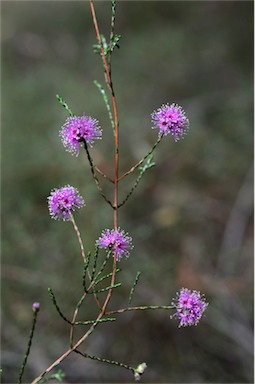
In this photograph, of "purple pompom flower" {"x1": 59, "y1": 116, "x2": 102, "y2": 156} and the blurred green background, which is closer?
"purple pompom flower" {"x1": 59, "y1": 116, "x2": 102, "y2": 156}

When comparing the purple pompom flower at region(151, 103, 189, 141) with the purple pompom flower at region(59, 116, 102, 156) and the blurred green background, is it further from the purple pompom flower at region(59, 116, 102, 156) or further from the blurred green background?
the blurred green background

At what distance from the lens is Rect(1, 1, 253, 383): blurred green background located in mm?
2738

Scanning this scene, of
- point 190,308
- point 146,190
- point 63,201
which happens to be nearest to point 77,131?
point 63,201

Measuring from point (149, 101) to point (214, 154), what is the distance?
1.28 m

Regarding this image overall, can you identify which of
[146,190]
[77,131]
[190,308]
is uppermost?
[146,190]

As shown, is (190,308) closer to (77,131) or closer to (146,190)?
(77,131)

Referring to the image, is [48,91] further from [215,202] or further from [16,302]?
[16,302]

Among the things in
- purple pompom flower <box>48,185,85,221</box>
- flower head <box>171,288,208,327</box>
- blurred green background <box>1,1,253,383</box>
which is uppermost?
blurred green background <box>1,1,253,383</box>

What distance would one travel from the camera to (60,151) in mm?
4395

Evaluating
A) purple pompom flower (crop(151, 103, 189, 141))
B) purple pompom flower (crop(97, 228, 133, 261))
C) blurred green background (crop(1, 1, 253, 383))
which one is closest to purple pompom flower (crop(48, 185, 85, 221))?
purple pompom flower (crop(97, 228, 133, 261))

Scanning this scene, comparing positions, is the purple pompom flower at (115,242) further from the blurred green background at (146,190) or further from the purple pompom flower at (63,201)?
the blurred green background at (146,190)

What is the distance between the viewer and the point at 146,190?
3.96m

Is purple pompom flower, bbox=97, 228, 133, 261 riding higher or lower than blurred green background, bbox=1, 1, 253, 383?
lower

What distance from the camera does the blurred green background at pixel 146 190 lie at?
2.74 meters
